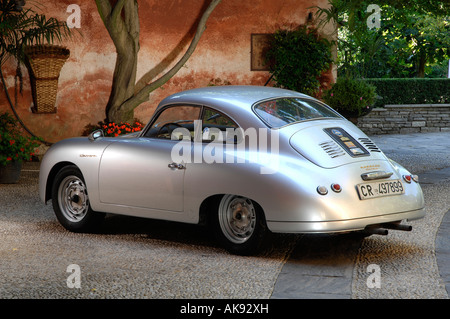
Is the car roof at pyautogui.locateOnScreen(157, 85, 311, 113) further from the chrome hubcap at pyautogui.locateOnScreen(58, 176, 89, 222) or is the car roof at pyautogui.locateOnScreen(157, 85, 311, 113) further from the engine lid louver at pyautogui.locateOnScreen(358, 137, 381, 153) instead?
the chrome hubcap at pyautogui.locateOnScreen(58, 176, 89, 222)

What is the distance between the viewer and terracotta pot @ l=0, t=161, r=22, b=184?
10859 mm

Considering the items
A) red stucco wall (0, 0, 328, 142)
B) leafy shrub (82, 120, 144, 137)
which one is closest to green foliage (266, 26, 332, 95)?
red stucco wall (0, 0, 328, 142)

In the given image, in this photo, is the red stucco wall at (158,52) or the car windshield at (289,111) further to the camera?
the red stucco wall at (158,52)

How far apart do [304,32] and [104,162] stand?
796 centimetres

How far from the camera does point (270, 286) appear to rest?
5.50 meters

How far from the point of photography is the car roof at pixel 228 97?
22.0ft

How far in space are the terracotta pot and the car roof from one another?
4523 millimetres

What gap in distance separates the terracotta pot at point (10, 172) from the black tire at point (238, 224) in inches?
205

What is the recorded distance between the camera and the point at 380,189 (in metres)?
6.21

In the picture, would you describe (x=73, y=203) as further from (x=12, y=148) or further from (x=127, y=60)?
(x=127, y=60)
